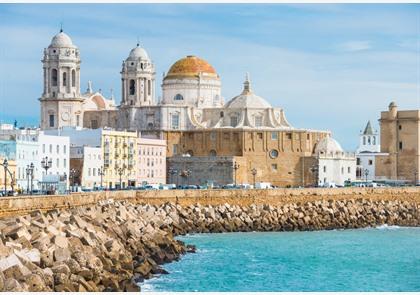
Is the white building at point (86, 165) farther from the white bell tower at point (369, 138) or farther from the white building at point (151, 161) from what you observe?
the white bell tower at point (369, 138)

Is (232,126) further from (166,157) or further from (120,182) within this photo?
(120,182)

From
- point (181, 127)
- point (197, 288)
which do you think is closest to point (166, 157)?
point (181, 127)

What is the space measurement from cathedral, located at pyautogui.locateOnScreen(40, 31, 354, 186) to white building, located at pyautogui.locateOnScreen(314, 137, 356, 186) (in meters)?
0.78

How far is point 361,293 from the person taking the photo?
3133 centimetres

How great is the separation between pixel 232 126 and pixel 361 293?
54490 millimetres

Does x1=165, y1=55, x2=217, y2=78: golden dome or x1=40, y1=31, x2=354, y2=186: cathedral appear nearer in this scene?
x1=40, y1=31, x2=354, y2=186: cathedral

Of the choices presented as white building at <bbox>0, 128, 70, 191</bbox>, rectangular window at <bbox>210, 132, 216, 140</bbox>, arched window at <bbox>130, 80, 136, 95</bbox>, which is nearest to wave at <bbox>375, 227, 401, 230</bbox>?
white building at <bbox>0, 128, 70, 191</bbox>

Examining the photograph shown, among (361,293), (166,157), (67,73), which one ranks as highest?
(67,73)

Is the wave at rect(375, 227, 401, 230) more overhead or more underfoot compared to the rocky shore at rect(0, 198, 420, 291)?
more underfoot

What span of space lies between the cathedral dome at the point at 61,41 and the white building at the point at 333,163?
2060 cm

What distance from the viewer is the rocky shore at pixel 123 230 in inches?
1081

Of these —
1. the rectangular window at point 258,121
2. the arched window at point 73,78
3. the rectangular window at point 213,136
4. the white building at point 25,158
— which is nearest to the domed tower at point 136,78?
the arched window at point 73,78

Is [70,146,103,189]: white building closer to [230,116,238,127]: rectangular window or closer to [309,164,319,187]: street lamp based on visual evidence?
[230,116,238,127]: rectangular window

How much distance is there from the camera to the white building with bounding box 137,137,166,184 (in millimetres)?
78750
